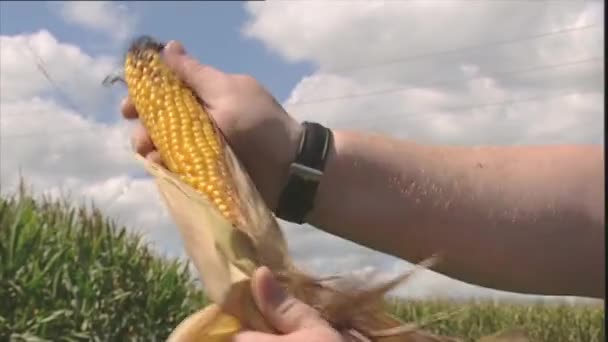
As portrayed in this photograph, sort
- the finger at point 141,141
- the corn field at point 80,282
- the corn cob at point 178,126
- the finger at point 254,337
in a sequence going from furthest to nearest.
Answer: the corn field at point 80,282
the finger at point 141,141
the corn cob at point 178,126
the finger at point 254,337

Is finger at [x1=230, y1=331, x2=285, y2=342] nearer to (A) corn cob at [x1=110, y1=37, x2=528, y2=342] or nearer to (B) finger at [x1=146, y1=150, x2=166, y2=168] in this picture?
(A) corn cob at [x1=110, y1=37, x2=528, y2=342]

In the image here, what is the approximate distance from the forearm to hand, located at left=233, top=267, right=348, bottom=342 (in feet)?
1.09

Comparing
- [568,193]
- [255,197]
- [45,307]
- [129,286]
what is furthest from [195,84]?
[129,286]

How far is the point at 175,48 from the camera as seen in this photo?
1.27 meters

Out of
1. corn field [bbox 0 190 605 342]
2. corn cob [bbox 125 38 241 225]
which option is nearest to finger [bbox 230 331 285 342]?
corn cob [bbox 125 38 241 225]

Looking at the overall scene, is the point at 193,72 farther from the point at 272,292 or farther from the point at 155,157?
the point at 272,292

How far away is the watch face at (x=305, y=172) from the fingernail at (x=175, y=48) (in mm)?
202

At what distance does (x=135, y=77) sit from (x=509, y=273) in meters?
0.50

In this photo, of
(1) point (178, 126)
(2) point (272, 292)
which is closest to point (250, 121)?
(1) point (178, 126)

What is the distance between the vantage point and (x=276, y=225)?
1087 millimetres

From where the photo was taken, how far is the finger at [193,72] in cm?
123

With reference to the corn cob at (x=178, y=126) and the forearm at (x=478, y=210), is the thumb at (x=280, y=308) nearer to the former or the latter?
the corn cob at (x=178, y=126)

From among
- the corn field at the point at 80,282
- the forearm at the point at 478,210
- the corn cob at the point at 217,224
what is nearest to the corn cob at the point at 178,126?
the corn cob at the point at 217,224

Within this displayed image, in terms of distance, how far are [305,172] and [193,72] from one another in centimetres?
18
